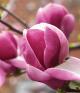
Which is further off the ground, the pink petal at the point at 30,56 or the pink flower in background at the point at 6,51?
the pink petal at the point at 30,56

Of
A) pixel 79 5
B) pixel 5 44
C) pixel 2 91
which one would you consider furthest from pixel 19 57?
pixel 79 5

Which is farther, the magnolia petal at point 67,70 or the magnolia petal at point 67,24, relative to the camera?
the magnolia petal at point 67,24

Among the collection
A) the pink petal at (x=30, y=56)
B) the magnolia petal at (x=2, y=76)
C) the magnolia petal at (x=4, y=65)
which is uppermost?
the pink petal at (x=30, y=56)
